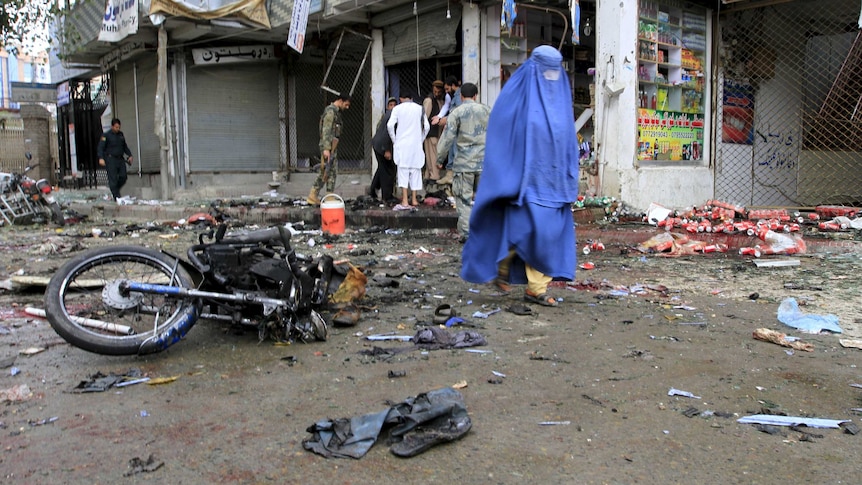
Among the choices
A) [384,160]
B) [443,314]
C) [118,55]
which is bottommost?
[443,314]

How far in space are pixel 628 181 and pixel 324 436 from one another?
23.3 ft

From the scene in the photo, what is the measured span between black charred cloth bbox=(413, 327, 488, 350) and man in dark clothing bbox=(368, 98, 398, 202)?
7.29 m

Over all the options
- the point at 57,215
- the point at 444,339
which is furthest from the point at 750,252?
the point at 57,215

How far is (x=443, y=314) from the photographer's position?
4312 mm

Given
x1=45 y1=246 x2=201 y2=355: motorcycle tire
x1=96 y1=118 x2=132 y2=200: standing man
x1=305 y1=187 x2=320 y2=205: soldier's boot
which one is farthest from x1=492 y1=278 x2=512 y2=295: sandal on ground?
x1=96 y1=118 x2=132 y2=200: standing man

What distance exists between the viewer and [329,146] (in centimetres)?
1052

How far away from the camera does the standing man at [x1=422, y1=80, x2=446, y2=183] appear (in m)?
11.0

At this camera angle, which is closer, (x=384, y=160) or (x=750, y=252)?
(x=750, y=252)

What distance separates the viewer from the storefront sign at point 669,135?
353 inches

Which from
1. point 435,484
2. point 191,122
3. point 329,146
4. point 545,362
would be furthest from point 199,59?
point 435,484

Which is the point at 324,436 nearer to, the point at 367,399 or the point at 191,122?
the point at 367,399

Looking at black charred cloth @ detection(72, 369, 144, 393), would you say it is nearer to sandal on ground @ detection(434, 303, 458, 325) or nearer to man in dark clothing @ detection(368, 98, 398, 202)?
sandal on ground @ detection(434, 303, 458, 325)

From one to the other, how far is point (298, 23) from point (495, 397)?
34.3ft

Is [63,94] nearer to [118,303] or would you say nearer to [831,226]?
[118,303]
